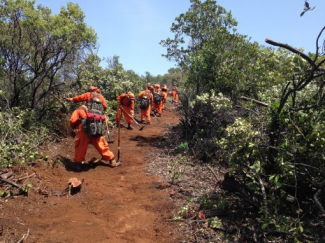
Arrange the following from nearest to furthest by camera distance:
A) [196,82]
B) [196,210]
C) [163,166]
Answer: [196,210]
[163,166]
[196,82]

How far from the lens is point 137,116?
50.2 feet

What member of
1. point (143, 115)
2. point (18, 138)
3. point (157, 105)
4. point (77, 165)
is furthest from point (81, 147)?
point (157, 105)

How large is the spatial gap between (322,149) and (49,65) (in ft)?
23.5

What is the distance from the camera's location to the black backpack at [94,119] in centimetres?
688

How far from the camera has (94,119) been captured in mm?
6926

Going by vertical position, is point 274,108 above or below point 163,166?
above

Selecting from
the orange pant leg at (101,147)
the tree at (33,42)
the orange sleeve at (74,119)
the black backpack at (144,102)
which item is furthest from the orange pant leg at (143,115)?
the orange sleeve at (74,119)

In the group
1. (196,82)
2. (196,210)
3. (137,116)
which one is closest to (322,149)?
(196,210)

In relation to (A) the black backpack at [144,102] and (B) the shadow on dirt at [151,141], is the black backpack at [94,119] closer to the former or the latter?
(B) the shadow on dirt at [151,141]

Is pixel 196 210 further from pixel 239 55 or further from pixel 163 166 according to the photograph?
pixel 239 55

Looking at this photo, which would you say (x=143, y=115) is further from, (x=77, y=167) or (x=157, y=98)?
(x=77, y=167)

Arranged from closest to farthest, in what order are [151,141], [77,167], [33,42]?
[77,167] < [33,42] < [151,141]

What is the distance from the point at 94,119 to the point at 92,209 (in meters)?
2.51

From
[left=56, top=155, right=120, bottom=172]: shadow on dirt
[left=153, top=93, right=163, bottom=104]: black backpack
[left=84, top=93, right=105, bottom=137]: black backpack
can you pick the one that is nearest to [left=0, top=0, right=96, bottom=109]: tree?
[left=84, top=93, right=105, bottom=137]: black backpack
